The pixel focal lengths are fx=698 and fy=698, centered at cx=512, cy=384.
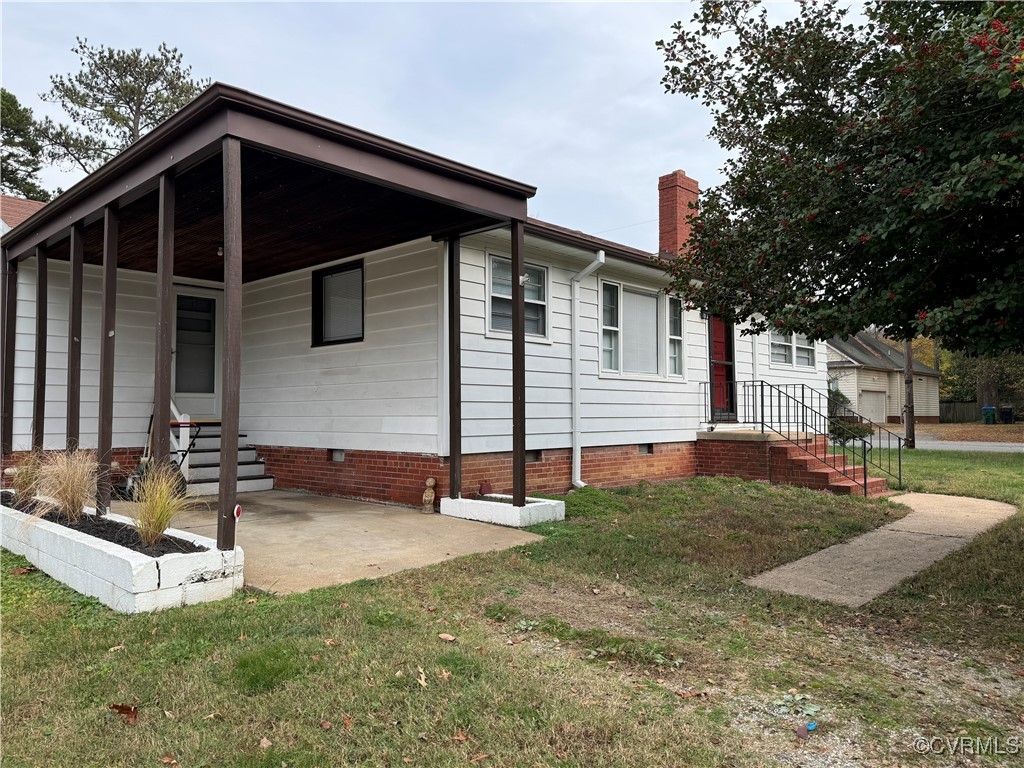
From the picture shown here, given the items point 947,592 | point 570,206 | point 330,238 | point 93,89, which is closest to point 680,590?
point 947,592

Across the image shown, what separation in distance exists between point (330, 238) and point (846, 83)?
5520 millimetres

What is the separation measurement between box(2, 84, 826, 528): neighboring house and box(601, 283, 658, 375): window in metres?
0.05

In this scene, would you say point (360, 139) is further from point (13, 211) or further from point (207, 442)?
point (13, 211)

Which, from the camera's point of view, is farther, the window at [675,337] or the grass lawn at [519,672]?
the window at [675,337]

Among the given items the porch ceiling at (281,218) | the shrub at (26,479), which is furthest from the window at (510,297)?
the shrub at (26,479)

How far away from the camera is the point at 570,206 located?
36094 millimetres

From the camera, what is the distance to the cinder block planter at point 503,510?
6.94 metres

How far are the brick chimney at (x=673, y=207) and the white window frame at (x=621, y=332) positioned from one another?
1.37 meters

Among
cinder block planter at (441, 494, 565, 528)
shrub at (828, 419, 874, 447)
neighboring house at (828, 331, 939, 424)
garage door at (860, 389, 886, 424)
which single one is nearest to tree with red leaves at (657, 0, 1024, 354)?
cinder block planter at (441, 494, 565, 528)

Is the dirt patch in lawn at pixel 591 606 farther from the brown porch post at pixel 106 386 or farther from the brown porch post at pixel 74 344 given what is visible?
the brown porch post at pixel 74 344

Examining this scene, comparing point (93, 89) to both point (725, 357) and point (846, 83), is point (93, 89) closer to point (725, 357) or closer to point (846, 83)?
point (725, 357)

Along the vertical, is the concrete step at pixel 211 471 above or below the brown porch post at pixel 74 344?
below

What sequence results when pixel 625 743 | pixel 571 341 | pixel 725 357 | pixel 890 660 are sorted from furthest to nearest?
1. pixel 725 357
2. pixel 571 341
3. pixel 890 660
4. pixel 625 743

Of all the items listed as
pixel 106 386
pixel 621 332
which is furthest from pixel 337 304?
pixel 621 332
